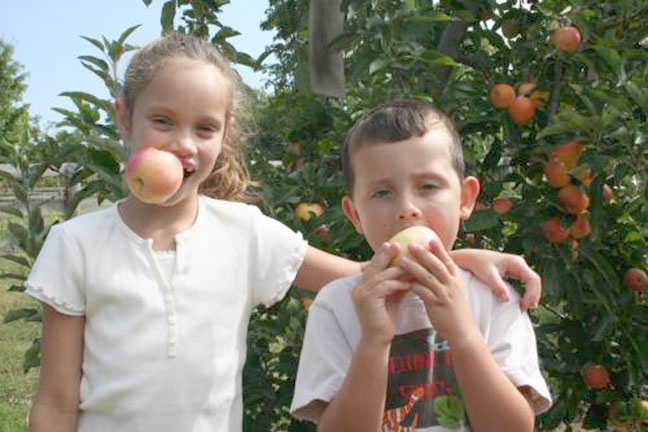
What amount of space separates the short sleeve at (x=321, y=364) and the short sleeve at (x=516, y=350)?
0.67ft

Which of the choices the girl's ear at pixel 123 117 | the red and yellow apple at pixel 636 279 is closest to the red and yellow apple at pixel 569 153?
the red and yellow apple at pixel 636 279

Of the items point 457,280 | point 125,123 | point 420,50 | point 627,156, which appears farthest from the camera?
point 420,50

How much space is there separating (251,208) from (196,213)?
0.36ft

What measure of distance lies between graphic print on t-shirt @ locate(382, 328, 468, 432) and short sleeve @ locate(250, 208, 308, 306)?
0.35 m

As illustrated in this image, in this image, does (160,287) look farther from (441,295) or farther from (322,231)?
(322,231)

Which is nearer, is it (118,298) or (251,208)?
(118,298)

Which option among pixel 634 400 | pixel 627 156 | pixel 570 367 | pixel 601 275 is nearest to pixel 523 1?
pixel 627 156

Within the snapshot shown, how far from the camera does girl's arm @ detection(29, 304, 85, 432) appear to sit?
114cm

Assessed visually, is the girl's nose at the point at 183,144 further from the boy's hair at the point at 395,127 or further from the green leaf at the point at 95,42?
the green leaf at the point at 95,42

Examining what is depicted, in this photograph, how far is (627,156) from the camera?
1653mm

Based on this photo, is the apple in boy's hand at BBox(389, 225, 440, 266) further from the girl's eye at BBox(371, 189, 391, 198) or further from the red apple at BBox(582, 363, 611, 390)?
the red apple at BBox(582, 363, 611, 390)

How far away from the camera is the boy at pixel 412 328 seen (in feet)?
3.01

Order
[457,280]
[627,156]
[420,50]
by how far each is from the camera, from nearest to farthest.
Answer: [457,280] → [627,156] → [420,50]

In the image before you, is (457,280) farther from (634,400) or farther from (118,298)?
(634,400)
